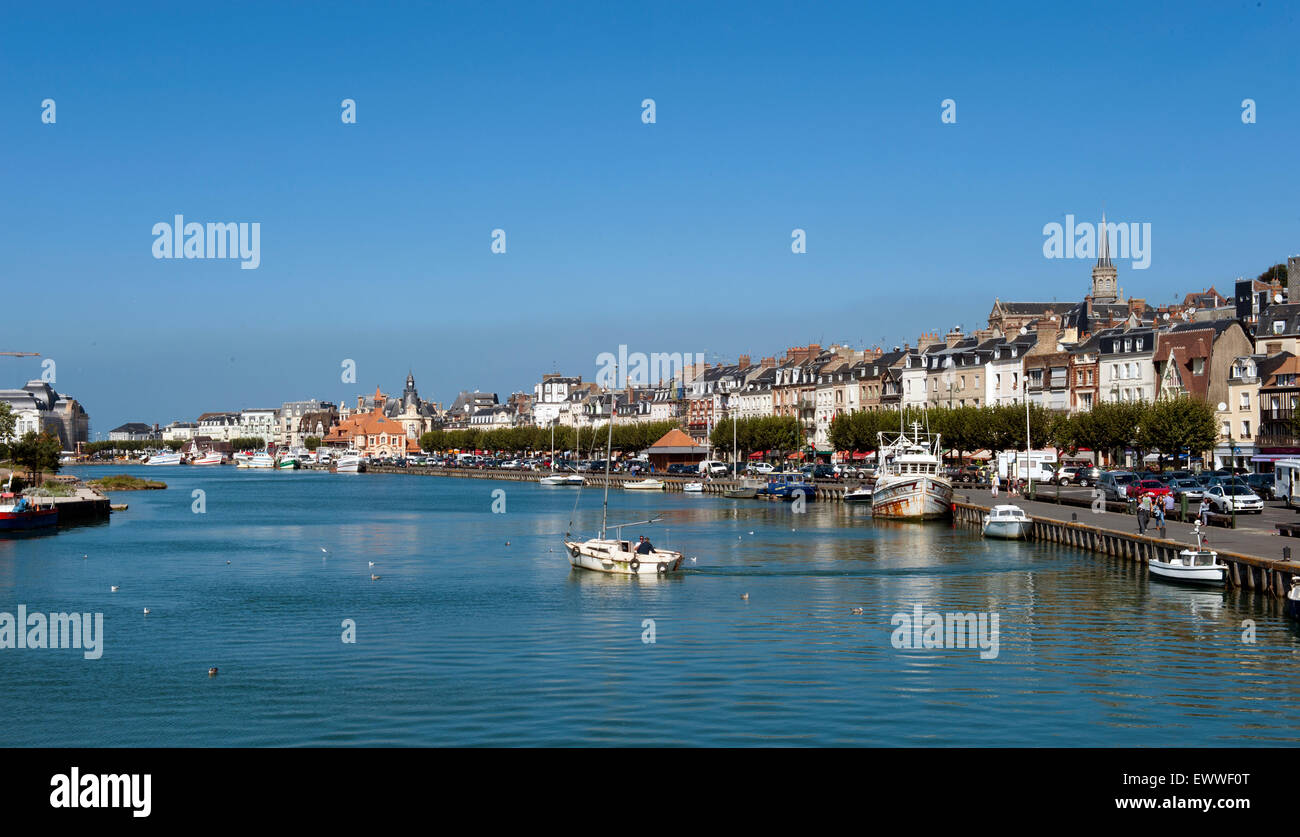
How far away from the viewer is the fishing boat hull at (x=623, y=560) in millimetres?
50688

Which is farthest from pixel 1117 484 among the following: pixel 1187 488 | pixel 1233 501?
pixel 1233 501

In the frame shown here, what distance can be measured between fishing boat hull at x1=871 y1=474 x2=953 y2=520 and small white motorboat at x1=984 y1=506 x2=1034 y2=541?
45.1 feet

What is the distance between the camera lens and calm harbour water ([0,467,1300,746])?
26391mm

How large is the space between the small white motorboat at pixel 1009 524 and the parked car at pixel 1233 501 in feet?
28.4

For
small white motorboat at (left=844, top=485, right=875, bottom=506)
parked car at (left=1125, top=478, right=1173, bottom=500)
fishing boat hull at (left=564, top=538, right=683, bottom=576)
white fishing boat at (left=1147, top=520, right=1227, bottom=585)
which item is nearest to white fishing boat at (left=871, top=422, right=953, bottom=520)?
parked car at (left=1125, top=478, right=1173, bottom=500)

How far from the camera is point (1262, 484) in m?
76.2

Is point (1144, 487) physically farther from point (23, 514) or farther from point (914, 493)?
point (23, 514)

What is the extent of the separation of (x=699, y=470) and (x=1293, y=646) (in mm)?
119851

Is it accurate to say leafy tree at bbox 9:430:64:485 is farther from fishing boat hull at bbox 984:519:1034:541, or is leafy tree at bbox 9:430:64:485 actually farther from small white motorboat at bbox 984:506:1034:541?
fishing boat hull at bbox 984:519:1034:541

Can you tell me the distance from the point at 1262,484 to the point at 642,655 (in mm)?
55741

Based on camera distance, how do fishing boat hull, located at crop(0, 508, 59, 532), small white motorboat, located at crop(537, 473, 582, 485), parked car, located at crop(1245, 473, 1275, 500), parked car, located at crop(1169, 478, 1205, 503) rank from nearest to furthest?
parked car, located at crop(1169, 478, 1205, 503)
parked car, located at crop(1245, 473, 1275, 500)
fishing boat hull, located at crop(0, 508, 59, 532)
small white motorboat, located at crop(537, 473, 582, 485)

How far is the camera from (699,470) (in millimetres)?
153250

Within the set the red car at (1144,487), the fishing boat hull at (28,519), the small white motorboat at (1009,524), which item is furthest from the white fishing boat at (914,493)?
the fishing boat hull at (28,519)
